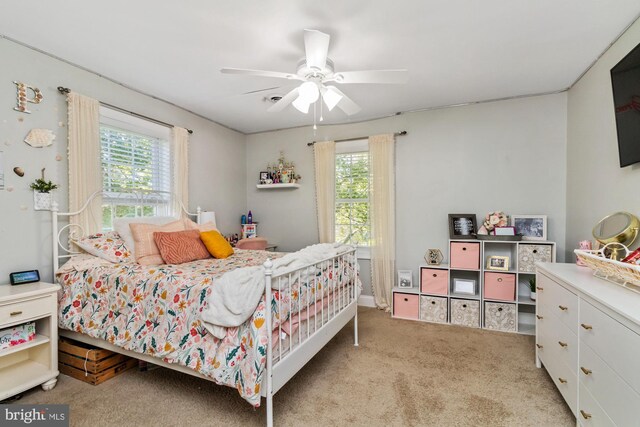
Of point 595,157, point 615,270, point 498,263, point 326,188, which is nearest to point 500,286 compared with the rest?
point 498,263

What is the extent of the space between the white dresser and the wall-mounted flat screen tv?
0.84 metres

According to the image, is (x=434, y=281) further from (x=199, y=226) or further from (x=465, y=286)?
(x=199, y=226)

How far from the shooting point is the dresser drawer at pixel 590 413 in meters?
1.39

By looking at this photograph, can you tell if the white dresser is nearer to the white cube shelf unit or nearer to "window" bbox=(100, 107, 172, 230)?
the white cube shelf unit

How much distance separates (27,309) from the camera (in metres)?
2.04

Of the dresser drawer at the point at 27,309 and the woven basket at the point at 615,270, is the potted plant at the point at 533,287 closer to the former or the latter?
the woven basket at the point at 615,270

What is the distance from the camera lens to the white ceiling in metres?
1.92

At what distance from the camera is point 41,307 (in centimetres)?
212

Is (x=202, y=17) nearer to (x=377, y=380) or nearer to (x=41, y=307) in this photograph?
(x=41, y=307)

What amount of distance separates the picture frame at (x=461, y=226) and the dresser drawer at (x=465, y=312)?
0.72 meters

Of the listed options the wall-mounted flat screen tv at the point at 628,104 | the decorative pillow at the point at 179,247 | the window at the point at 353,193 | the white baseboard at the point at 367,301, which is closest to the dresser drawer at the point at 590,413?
the wall-mounted flat screen tv at the point at 628,104

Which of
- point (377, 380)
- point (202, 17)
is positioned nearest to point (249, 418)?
point (377, 380)

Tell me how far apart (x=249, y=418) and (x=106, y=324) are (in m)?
1.23

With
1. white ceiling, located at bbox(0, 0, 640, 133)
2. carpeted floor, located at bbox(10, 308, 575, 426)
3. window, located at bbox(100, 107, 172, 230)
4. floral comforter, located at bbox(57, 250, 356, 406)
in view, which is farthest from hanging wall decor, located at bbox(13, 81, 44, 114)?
carpeted floor, located at bbox(10, 308, 575, 426)
